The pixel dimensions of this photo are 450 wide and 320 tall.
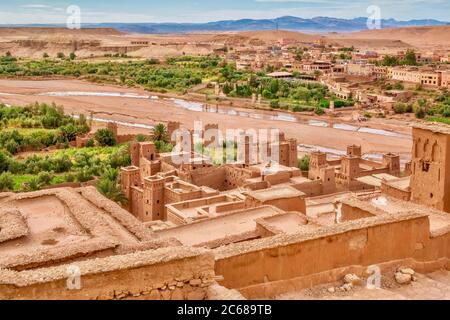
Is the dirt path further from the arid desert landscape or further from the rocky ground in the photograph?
the rocky ground

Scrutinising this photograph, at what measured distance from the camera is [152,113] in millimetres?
46000

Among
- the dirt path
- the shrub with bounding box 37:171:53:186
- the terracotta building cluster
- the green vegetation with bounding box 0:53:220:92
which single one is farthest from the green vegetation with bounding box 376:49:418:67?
the terracotta building cluster

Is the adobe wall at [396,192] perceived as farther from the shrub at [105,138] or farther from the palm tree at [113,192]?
the shrub at [105,138]

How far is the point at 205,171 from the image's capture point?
20.6 metres

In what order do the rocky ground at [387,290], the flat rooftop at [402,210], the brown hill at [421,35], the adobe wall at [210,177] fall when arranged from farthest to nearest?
the brown hill at [421,35]
the adobe wall at [210,177]
the flat rooftop at [402,210]
the rocky ground at [387,290]

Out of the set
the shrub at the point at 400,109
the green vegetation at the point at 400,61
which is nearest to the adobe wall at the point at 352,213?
the shrub at the point at 400,109

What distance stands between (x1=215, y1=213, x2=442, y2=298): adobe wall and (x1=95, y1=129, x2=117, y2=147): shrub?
27.1 metres

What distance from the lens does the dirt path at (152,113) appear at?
36156 mm

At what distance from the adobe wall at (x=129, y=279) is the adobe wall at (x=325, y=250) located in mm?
709

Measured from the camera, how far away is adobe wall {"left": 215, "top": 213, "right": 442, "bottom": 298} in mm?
6270

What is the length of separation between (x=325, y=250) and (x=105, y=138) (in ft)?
89.8

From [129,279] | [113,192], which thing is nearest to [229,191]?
[113,192]

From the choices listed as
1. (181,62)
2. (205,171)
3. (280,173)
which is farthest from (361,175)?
(181,62)
